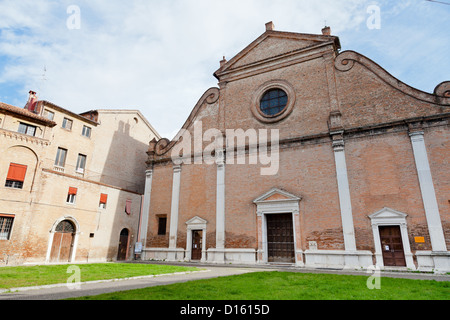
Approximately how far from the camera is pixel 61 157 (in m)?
18.7

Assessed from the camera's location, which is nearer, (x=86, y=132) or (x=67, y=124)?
(x=67, y=124)

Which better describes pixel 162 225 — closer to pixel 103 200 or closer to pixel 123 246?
pixel 123 246

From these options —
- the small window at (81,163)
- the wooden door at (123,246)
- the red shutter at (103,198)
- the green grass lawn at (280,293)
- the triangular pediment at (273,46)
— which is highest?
the triangular pediment at (273,46)

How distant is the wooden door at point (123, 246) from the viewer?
771 inches

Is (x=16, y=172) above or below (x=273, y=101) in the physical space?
below

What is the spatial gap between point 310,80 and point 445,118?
7127 mm

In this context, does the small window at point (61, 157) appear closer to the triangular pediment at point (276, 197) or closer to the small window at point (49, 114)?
the small window at point (49, 114)

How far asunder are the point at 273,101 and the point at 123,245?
14384 millimetres

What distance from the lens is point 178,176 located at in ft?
63.8

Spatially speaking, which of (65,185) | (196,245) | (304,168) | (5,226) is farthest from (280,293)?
(65,185)

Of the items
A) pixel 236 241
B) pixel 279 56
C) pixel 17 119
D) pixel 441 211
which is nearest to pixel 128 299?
pixel 236 241

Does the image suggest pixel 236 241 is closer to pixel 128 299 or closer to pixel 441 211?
pixel 441 211

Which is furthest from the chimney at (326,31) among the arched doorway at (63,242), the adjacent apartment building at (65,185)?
the arched doorway at (63,242)

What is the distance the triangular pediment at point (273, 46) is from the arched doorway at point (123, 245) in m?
13.3
